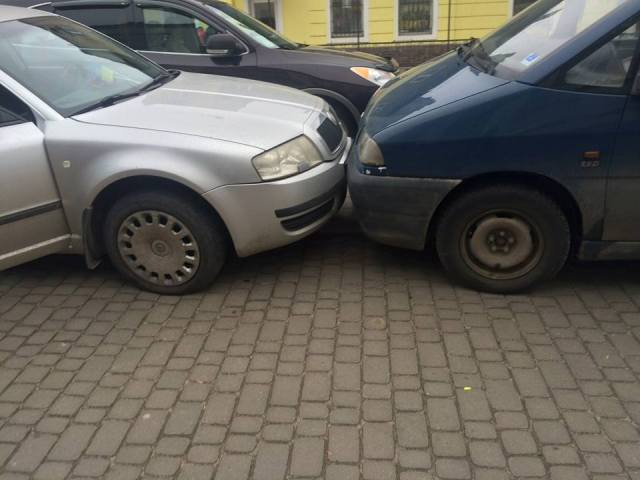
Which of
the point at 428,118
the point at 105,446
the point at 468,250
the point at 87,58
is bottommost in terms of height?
the point at 105,446

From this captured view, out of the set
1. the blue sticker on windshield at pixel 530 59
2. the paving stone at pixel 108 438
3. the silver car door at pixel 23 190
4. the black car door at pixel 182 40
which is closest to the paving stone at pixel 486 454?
the paving stone at pixel 108 438

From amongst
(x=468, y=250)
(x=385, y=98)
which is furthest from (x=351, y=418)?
(x=385, y=98)

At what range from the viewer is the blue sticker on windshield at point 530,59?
3372 mm

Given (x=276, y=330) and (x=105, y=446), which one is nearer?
(x=105, y=446)

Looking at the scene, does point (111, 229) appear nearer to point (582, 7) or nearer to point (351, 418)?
point (351, 418)

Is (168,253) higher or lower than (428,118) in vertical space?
lower

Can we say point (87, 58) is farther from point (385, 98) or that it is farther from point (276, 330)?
point (276, 330)

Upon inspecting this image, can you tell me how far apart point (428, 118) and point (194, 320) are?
179cm

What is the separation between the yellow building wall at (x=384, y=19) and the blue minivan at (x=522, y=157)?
9.24 metres

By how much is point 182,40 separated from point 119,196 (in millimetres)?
3114

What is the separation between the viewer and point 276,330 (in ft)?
11.0

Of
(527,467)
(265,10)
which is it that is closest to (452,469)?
(527,467)

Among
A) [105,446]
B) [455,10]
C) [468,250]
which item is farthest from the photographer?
[455,10]

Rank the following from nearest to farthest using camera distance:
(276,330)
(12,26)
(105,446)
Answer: (105,446) < (276,330) < (12,26)
